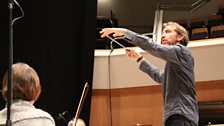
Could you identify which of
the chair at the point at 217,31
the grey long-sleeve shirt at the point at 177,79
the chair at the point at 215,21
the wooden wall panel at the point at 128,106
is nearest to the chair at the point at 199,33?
the chair at the point at 217,31

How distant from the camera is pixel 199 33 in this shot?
22.0 ft

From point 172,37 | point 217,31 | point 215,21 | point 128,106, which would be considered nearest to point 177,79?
point 172,37

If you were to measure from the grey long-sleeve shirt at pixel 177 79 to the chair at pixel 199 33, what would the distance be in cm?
391

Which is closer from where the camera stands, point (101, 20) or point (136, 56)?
point (136, 56)

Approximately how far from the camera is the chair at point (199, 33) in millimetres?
6484

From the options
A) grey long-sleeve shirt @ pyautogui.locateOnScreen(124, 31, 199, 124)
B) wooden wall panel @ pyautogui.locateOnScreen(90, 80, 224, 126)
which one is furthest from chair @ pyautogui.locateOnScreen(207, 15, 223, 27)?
grey long-sleeve shirt @ pyautogui.locateOnScreen(124, 31, 199, 124)

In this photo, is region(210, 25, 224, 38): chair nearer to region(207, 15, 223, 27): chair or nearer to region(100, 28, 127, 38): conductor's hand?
region(207, 15, 223, 27): chair

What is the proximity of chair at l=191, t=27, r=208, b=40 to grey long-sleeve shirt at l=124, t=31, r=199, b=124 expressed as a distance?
12.8 ft

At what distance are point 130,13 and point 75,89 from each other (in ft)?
13.3

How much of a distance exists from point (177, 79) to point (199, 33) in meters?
4.29

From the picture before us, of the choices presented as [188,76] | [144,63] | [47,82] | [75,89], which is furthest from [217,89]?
[188,76]

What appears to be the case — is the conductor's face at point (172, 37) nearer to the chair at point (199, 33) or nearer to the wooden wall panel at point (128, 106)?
the wooden wall panel at point (128, 106)

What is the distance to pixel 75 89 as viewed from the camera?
5.89m

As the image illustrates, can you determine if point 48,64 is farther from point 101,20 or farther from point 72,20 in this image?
point 101,20
